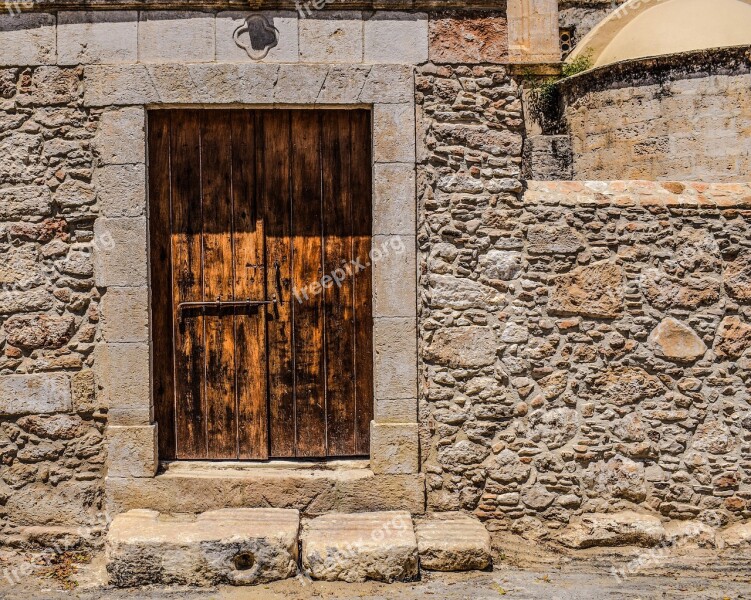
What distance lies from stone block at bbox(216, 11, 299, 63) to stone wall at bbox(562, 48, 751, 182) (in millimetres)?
5115

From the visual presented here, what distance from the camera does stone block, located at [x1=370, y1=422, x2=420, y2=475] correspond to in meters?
4.23

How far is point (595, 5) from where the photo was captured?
1427 cm

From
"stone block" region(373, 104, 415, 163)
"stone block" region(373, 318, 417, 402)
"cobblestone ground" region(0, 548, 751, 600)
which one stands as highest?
"stone block" region(373, 104, 415, 163)

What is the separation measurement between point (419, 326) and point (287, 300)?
2.90 feet

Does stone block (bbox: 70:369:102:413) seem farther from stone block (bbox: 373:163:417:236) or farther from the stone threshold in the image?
stone block (bbox: 373:163:417:236)

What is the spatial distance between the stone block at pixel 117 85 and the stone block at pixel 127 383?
4.97ft

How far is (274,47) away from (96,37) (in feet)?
3.60

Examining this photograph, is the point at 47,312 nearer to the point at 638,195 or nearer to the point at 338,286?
the point at 338,286

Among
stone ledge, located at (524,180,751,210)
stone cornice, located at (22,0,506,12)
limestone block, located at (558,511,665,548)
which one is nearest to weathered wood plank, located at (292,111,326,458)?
stone cornice, located at (22,0,506,12)

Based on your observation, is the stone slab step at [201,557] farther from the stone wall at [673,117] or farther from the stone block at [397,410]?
the stone wall at [673,117]

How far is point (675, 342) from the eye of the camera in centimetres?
427

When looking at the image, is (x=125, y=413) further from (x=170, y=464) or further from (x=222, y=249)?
(x=222, y=249)

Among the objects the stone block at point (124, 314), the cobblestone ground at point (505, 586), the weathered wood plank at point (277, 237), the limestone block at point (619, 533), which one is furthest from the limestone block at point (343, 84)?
the limestone block at point (619, 533)

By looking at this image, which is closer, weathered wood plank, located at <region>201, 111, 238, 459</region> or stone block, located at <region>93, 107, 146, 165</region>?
stone block, located at <region>93, 107, 146, 165</region>
